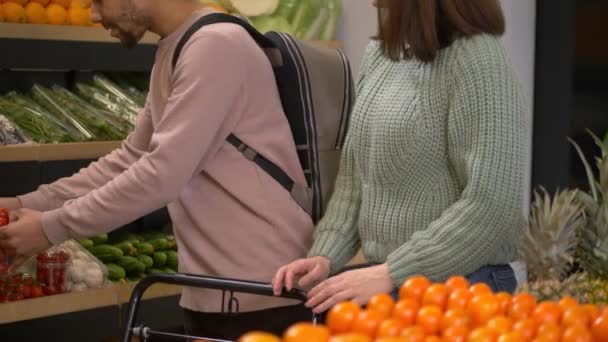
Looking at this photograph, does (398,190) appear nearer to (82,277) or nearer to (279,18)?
(82,277)

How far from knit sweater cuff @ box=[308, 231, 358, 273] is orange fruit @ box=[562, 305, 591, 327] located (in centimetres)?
80

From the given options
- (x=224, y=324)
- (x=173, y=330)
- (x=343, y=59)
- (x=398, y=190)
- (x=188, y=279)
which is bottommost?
(x=173, y=330)

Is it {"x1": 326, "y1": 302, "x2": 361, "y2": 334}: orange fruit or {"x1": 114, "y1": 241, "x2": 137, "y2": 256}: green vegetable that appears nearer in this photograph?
{"x1": 326, "y1": 302, "x2": 361, "y2": 334}: orange fruit

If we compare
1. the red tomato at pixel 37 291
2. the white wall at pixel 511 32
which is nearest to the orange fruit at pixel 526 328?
the red tomato at pixel 37 291

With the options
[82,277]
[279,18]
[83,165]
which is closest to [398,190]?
[82,277]

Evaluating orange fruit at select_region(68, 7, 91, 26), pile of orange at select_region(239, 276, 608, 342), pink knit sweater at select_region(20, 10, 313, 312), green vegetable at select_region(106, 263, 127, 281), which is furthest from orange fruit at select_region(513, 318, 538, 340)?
orange fruit at select_region(68, 7, 91, 26)

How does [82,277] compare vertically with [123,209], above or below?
below

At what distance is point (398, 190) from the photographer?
2369mm

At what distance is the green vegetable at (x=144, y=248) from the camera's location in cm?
444

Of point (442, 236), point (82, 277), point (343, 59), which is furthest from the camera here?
point (82, 277)

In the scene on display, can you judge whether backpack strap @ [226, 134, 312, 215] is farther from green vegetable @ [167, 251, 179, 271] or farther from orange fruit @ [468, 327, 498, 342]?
green vegetable @ [167, 251, 179, 271]

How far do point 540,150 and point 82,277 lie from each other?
246 cm

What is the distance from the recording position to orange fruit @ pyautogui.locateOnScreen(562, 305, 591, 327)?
67.4 inches

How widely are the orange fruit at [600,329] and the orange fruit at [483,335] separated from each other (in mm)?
231
